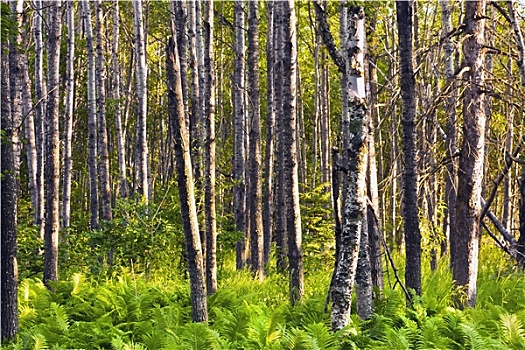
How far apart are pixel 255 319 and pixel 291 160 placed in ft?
9.07

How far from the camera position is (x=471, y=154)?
812cm

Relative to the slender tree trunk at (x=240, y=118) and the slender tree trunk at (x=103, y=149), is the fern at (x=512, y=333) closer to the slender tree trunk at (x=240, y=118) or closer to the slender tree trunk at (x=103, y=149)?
the slender tree trunk at (x=240, y=118)

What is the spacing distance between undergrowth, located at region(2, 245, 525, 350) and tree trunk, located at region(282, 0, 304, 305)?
481 mm

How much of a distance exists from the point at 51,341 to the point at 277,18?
653cm

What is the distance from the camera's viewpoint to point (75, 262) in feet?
45.2

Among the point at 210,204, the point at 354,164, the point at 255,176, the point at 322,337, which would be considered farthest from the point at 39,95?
the point at 322,337

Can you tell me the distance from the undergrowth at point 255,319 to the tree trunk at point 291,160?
1.58ft

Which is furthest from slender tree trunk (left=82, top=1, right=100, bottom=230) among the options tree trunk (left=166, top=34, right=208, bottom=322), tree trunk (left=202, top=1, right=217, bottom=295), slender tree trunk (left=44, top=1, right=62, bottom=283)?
tree trunk (left=166, top=34, right=208, bottom=322)

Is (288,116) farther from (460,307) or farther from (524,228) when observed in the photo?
(524,228)

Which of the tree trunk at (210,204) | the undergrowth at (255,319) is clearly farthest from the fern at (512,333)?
the tree trunk at (210,204)

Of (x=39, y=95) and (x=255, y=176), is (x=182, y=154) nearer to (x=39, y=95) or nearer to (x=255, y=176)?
(x=255, y=176)

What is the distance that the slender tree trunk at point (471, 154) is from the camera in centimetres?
809

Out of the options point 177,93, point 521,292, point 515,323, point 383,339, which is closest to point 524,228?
point 521,292

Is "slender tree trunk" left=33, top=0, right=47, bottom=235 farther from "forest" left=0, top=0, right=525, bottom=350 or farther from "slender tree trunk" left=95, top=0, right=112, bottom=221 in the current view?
"slender tree trunk" left=95, top=0, right=112, bottom=221
